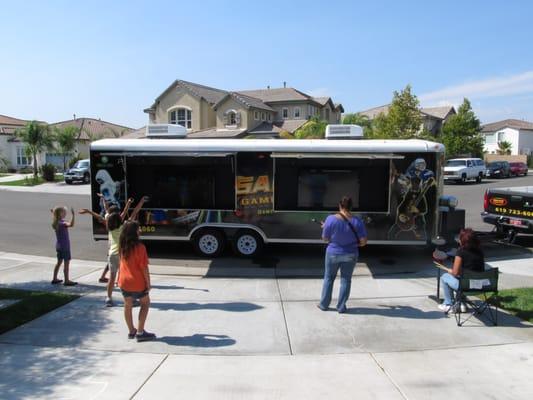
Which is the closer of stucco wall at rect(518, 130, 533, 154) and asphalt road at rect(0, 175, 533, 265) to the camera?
asphalt road at rect(0, 175, 533, 265)

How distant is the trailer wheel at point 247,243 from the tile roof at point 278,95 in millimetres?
44163

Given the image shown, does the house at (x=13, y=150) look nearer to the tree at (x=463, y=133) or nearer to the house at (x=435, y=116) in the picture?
the house at (x=435, y=116)

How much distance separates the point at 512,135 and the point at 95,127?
59.6m

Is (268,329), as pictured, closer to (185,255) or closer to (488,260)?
(185,255)

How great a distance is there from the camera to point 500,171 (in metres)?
39.9

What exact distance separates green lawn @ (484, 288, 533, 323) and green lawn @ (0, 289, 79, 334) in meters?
6.62

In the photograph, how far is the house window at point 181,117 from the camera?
4516 centimetres

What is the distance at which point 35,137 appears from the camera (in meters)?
40.2

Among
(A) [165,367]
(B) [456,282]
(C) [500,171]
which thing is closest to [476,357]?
(B) [456,282]

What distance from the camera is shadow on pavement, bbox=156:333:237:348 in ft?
18.7

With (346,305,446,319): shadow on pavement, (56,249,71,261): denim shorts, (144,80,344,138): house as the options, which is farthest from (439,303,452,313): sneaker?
(144,80,344,138): house

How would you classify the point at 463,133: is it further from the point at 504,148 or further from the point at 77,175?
the point at 77,175

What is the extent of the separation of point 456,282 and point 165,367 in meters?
4.00

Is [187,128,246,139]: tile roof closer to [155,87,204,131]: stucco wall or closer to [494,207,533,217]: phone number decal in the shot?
[155,87,204,131]: stucco wall
